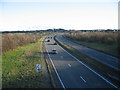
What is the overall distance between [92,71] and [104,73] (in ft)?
5.65

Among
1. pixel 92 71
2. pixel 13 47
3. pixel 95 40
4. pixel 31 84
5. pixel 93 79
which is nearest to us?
pixel 31 84

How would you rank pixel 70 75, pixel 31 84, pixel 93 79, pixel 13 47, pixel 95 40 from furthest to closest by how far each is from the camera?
pixel 95 40 → pixel 13 47 → pixel 70 75 → pixel 93 79 → pixel 31 84

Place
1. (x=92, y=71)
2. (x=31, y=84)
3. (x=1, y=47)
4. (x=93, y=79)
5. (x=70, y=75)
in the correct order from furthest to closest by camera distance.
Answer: (x=1, y=47) < (x=92, y=71) < (x=70, y=75) < (x=93, y=79) < (x=31, y=84)

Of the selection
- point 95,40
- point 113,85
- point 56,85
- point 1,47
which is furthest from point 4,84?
point 95,40

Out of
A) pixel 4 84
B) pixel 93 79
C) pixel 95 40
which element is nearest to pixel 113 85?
pixel 93 79

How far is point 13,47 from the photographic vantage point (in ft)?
163

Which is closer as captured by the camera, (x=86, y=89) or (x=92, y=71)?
(x=86, y=89)

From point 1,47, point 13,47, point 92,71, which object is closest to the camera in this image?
point 92,71

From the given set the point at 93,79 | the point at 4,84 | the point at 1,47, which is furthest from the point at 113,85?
the point at 1,47

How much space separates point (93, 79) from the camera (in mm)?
18703

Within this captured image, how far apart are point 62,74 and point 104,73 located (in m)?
5.24

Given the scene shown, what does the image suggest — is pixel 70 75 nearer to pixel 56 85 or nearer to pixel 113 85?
pixel 56 85

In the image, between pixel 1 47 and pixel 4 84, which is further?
pixel 1 47

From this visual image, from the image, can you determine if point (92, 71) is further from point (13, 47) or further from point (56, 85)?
point (13, 47)
